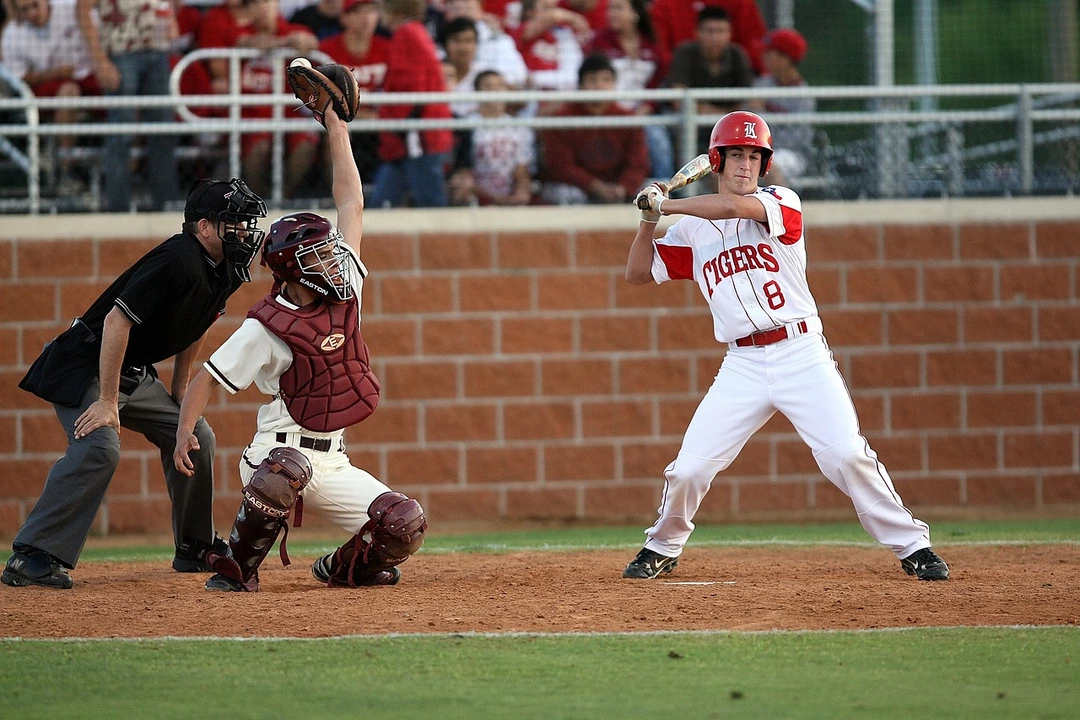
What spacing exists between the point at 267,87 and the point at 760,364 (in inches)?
208

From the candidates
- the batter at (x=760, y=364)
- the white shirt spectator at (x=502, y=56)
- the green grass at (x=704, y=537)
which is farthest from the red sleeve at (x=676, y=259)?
the white shirt spectator at (x=502, y=56)

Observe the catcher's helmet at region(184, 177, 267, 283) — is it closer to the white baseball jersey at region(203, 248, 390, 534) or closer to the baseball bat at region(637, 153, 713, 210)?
the white baseball jersey at region(203, 248, 390, 534)

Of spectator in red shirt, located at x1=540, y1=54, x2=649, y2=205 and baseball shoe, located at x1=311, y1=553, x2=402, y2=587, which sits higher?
spectator in red shirt, located at x1=540, y1=54, x2=649, y2=205

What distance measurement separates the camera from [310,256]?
5.71 m

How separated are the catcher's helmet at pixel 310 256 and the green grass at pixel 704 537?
8.46ft

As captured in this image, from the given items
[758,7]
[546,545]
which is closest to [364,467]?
[546,545]

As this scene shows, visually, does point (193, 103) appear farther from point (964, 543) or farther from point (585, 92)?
point (964, 543)

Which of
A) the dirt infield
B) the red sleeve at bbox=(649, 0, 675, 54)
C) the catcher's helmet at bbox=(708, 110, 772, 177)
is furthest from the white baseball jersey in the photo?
the red sleeve at bbox=(649, 0, 675, 54)

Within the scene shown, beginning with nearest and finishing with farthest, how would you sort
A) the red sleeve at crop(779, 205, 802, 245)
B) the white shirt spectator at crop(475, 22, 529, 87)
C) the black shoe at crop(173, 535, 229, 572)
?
the red sleeve at crop(779, 205, 802, 245)
the black shoe at crop(173, 535, 229, 572)
the white shirt spectator at crop(475, 22, 529, 87)

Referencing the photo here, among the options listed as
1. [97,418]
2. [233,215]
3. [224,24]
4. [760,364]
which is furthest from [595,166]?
[97,418]

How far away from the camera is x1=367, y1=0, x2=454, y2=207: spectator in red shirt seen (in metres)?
9.80

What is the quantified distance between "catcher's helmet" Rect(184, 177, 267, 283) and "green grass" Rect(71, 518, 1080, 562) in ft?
7.69

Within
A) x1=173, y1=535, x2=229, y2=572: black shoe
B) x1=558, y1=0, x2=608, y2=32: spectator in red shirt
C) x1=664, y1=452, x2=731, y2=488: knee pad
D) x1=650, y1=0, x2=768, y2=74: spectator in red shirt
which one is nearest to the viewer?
x1=664, y1=452, x2=731, y2=488: knee pad

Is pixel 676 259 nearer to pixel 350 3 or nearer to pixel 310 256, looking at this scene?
pixel 310 256
